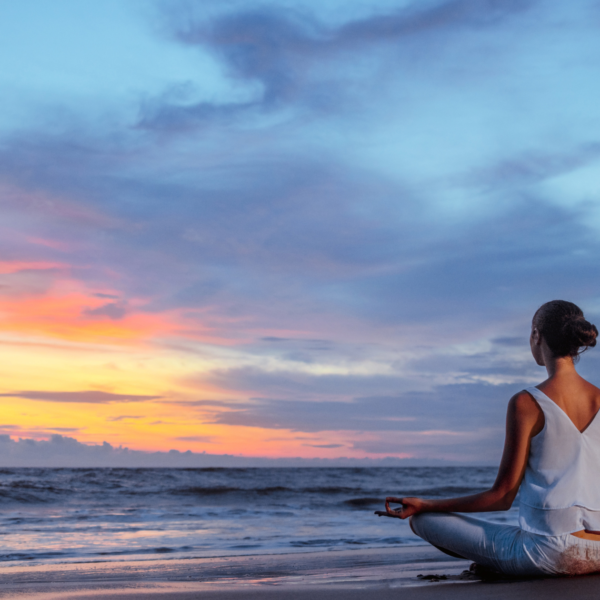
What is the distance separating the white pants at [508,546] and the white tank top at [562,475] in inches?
3.3

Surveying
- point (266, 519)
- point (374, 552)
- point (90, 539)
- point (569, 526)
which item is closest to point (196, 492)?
point (266, 519)

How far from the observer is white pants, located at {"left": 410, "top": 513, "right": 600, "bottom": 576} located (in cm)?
266

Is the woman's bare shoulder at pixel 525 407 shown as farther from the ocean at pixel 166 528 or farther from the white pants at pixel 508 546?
the ocean at pixel 166 528

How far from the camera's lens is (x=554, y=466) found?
8.64ft

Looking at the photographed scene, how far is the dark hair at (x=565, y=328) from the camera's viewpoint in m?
2.65

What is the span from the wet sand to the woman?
0.45ft

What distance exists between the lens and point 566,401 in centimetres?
270

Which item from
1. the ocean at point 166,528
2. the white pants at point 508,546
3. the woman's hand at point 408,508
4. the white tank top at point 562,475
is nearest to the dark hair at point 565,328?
the white tank top at point 562,475

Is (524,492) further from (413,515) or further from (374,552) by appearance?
(374,552)

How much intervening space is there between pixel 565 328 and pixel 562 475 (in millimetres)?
644

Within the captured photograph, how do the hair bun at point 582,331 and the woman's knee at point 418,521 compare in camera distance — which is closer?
the hair bun at point 582,331

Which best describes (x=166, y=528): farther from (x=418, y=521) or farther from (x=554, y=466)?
(x=554, y=466)

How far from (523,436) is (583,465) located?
281mm

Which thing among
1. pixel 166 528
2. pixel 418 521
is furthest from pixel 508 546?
pixel 166 528
